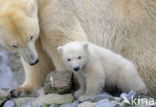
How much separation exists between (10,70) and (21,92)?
3.34 metres

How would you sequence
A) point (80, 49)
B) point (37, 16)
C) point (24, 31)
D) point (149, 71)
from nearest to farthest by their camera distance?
point (80, 49) < point (24, 31) < point (37, 16) < point (149, 71)

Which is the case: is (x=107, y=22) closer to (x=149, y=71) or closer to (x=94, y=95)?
(x=149, y=71)

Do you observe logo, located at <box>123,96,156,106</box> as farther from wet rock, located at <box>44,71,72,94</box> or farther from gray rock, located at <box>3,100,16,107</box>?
gray rock, located at <box>3,100,16,107</box>

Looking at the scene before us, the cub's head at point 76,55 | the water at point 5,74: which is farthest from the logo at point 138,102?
the water at point 5,74

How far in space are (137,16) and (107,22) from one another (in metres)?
0.44

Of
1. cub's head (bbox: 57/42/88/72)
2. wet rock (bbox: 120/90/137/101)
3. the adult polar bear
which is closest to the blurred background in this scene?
the adult polar bear

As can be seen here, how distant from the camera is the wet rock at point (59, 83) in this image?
Result: 4.63m

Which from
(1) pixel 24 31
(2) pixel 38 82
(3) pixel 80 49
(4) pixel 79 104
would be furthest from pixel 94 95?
(2) pixel 38 82

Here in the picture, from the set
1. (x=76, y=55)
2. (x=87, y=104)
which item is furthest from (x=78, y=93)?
(x=76, y=55)

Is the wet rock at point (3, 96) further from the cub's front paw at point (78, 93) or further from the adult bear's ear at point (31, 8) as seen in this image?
the adult bear's ear at point (31, 8)

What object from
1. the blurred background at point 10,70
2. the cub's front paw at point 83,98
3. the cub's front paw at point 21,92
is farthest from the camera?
the blurred background at point 10,70

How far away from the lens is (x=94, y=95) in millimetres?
4285

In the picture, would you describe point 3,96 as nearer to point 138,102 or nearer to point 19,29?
point 19,29

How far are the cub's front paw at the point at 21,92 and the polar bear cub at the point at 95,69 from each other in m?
1.03
